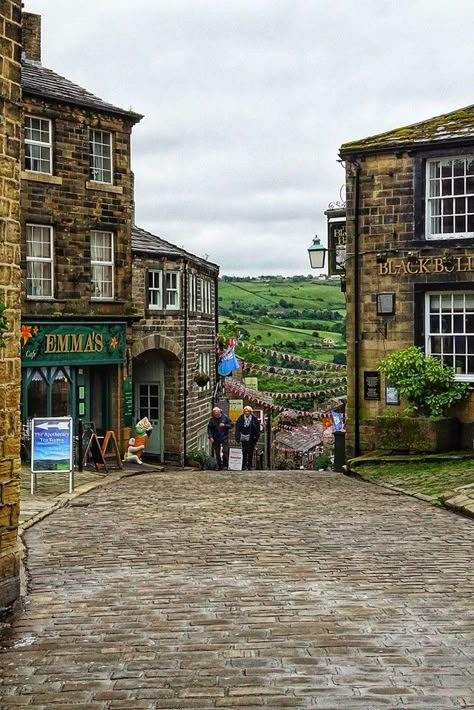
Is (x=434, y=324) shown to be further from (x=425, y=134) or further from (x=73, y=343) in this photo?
(x=73, y=343)

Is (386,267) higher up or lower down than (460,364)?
higher up

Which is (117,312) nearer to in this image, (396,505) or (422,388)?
(422,388)

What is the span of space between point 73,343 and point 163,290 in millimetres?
5126

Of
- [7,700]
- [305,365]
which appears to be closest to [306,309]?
[305,365]

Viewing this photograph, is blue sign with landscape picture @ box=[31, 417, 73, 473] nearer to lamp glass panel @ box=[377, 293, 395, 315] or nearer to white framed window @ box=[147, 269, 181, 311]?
lamp glass panel @ box=[377, 293, 395, 315]

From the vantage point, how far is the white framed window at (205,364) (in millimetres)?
31547

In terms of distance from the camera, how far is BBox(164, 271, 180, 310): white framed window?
2786 cm

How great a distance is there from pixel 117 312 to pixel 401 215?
858 centimetres

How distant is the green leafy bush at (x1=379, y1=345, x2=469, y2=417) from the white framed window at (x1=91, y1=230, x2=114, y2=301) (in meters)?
8.59

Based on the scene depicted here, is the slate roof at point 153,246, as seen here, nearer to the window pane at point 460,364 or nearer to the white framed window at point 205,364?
the white framed window at point 205,364

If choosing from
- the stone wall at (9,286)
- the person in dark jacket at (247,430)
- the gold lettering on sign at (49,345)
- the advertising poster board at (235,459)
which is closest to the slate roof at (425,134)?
the person in dark jacket at (247,430)

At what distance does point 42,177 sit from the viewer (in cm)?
2264

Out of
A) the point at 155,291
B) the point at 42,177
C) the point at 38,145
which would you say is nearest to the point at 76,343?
the point at 42,177

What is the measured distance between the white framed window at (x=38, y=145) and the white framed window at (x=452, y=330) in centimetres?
1015
